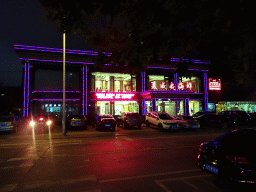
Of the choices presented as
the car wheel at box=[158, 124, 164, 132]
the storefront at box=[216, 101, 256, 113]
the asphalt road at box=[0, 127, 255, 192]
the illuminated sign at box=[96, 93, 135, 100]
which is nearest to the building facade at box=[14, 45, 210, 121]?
the illuminated sign at box=[96, 93, 135, 100]

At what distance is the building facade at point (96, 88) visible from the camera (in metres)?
24.0

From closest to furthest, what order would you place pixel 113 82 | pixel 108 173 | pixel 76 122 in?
pixel 108 173 < pixel 76 122 < pixel 113 82

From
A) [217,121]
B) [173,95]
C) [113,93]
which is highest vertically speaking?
[113,93]

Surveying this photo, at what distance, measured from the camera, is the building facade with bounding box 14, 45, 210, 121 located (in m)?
24.0

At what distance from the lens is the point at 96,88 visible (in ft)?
91.9

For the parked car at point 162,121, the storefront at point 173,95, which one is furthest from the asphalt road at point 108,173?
the storefront at point 173,95

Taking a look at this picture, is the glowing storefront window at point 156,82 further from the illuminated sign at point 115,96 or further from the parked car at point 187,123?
the parked car at point 187,123

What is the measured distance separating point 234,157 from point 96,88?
81.9 feet

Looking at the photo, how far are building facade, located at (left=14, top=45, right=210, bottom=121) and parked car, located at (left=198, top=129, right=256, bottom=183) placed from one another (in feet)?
54.3

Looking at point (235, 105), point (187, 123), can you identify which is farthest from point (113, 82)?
point (235, 105)

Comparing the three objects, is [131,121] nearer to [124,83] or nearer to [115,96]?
[115,96]

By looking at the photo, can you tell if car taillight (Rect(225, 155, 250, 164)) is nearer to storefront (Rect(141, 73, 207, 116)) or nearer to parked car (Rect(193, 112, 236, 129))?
parked car (Rect(193, 112, 236, 129))

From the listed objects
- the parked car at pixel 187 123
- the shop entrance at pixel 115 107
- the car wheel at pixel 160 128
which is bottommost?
the car wheel at pixel 160 128

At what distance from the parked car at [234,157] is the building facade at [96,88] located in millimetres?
16540
